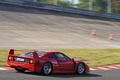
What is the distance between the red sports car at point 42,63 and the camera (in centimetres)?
1339

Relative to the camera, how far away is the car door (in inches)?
575

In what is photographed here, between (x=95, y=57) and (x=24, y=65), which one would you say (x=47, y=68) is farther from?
(x=95, y=57)

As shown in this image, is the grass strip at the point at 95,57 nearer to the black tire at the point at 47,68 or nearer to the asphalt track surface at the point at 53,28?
the black tire at the point at 47,68

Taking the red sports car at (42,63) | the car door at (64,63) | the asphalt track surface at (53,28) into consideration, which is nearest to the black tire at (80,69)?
the red sports car at (42,63)

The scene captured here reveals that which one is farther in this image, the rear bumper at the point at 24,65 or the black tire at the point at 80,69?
the black tire at the point at 80,69

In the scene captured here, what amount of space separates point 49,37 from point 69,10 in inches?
733

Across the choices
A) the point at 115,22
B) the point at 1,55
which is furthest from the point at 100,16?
the point at 1,55

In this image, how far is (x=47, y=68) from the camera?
13891 mm

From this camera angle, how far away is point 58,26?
42.7 meters

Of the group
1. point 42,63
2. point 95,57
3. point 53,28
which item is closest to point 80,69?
point 42,63

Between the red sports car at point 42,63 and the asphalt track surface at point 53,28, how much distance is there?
13.4 meters

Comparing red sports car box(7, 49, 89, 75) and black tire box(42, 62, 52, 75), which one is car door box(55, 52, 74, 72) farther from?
black tire box(42, 62, 52, 75)

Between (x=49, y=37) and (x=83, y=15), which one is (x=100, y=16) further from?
(x=49, y=37)

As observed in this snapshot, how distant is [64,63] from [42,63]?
144 cm
